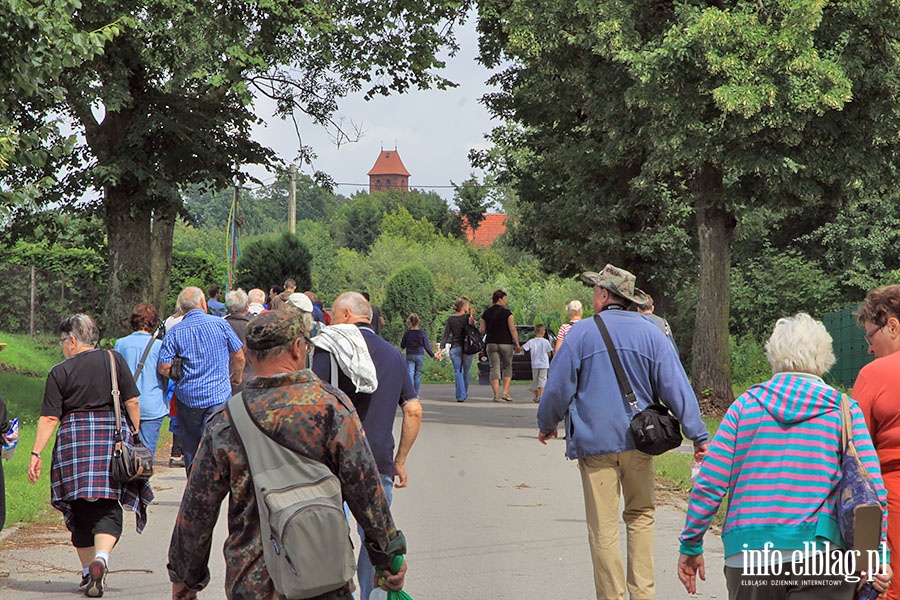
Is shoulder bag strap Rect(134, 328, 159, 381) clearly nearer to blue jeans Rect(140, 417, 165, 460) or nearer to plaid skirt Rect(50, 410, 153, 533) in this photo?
blue jeans Rect(140, 417, 165, 460)

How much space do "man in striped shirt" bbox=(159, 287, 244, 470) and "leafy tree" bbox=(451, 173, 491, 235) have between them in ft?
252

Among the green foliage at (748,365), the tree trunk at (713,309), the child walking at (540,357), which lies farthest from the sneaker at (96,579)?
the green foliage at (748,365)

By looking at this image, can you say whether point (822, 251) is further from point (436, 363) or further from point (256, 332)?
point (256, 332)

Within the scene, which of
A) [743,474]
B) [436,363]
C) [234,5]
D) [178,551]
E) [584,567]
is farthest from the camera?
[436,363]

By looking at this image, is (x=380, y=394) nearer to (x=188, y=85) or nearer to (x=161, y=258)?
(x=188, y=85)

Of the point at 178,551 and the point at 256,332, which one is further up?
the point at 256,332

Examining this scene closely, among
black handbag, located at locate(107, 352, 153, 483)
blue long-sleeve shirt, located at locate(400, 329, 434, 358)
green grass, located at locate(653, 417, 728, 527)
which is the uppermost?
blue long-sleeve shirt, located at locate(400, 329, 434, 358)

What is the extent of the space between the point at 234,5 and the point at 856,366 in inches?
630

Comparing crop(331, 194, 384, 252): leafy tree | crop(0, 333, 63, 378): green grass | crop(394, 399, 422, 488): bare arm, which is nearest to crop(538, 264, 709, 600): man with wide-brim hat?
crop(394, 399, 422, 488): bare arm

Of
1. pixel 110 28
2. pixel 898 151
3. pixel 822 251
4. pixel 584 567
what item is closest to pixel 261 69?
pixel 110 28

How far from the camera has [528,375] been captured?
3259 cm

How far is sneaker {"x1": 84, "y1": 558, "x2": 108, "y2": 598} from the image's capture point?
7180 mm

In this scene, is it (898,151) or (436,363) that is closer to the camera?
(898,151)

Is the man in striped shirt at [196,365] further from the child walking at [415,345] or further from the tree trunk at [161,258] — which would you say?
the tree trunk at [161,258]
